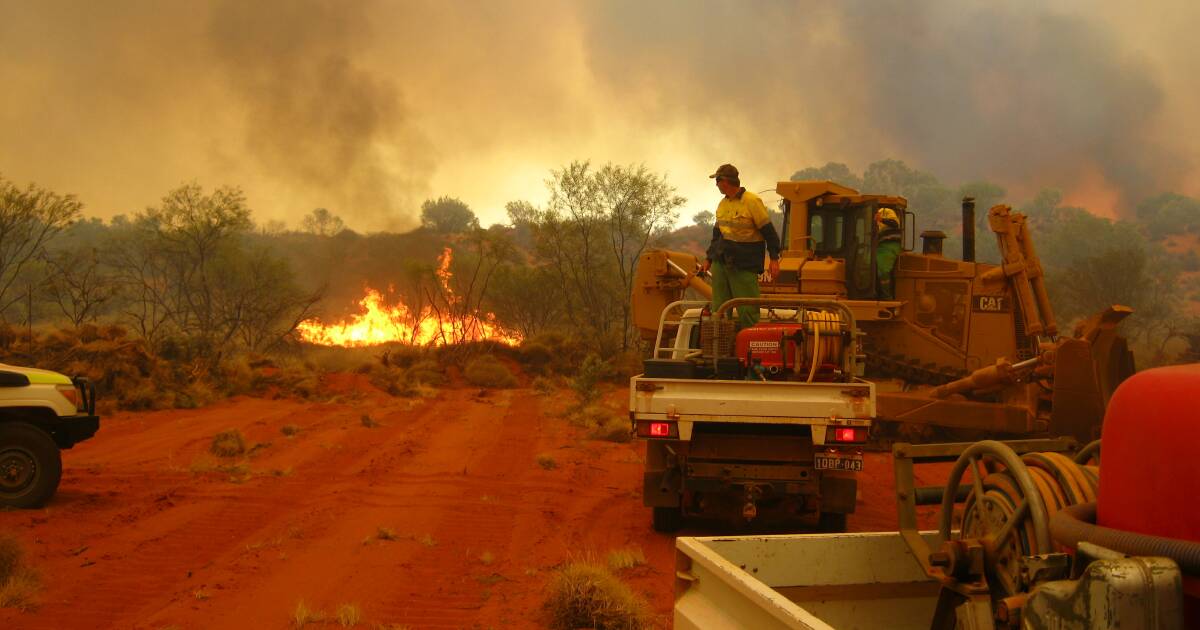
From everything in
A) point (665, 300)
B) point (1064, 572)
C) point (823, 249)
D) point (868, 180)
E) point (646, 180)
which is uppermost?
point (868, 180)

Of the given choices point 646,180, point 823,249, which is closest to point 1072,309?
point 646,180

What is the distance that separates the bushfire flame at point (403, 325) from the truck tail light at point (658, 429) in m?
22.9

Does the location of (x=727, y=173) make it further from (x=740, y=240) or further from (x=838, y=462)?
(x=838, y=462)

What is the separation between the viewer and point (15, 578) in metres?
6.43

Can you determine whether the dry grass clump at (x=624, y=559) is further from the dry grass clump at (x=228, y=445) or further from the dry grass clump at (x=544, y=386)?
the dry grass clump at (x=544, y=386)

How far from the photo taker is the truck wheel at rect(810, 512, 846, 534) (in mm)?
8070

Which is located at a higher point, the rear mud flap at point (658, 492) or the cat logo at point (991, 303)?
the cat logo at point (991, 303)

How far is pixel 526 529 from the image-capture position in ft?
28.4

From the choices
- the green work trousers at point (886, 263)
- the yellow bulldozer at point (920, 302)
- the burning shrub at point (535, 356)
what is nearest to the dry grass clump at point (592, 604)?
the yellow bulldozer at point (920, 302)

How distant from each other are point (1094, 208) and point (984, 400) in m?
79.1

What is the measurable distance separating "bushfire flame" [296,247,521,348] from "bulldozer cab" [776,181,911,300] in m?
16.9

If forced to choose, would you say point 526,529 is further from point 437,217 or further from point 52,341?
point 437,217

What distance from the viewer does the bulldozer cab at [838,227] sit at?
14.4 metres

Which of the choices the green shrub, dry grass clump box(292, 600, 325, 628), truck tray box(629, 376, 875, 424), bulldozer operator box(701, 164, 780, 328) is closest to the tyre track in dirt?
dry grass clump box(292, 600, 325, 628)
